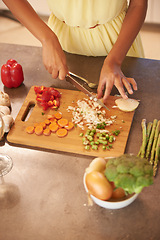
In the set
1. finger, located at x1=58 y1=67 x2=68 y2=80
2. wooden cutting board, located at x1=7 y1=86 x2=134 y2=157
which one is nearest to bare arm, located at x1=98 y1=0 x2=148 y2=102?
wooden cutting board, located at x1=7 y1=86 x2=134 y2=157

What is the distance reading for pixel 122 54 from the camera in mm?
1920

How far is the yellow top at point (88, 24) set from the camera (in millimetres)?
2029

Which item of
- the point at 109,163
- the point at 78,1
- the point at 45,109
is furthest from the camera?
the point at 78,1

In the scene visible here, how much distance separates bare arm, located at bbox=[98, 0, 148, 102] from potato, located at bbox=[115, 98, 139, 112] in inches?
2.0

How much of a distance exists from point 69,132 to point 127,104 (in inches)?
14.5

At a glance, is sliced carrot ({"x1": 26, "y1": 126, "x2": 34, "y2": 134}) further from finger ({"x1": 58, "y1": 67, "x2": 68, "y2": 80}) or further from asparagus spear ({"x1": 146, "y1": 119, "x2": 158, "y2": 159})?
asparagus spear ({"x1": 146, "y1": 119, "x2": 158, "y2": 159})

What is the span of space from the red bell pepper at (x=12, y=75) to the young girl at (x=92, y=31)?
182mm

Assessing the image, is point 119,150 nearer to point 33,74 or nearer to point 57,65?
point 57,65

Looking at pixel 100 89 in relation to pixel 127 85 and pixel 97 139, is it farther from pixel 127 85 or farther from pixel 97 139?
pixel 97 139

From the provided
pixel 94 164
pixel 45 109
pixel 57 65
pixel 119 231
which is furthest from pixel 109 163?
pixel 57 65

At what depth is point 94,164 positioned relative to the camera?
128cm

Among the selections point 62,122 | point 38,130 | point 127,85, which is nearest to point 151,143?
point 127,85

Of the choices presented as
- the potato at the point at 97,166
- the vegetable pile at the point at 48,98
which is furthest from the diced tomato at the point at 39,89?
the potato at the point at 97,166

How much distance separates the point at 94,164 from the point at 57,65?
2.69 feet
